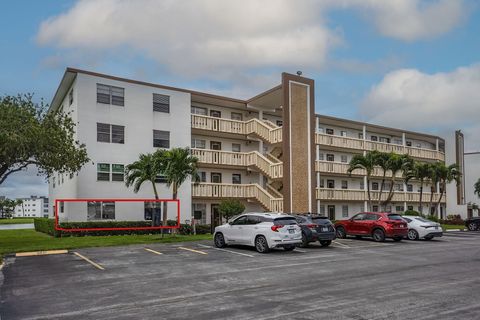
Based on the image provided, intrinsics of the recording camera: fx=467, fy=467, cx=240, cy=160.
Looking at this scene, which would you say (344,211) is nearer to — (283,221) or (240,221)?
(240,221)

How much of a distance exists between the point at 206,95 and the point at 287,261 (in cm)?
1927

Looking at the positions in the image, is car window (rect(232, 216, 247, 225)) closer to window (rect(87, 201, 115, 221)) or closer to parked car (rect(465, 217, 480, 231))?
window (rect(87, 201, 115, 221))

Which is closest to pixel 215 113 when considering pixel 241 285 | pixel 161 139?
pixel 161 139

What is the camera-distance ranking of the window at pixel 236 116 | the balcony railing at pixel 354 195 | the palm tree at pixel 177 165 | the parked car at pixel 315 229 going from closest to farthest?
the parked car at pixel 315 229
the palm tree at pixel 177 165
the window at pixel 236 116
the balcony railing at pixel 354 195

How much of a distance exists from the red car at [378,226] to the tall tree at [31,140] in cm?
1484

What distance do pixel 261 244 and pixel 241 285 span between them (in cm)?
719

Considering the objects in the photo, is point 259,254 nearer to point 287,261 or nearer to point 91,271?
point 287,261

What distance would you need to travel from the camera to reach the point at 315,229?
2128cm

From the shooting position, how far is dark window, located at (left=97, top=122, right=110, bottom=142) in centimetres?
2881

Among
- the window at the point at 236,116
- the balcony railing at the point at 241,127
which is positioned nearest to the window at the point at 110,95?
the balcony railing at the point at 241,127

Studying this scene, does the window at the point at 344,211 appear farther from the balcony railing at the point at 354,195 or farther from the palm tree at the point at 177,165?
the palm tree at the point at 177,165

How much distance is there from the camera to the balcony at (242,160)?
107 ft

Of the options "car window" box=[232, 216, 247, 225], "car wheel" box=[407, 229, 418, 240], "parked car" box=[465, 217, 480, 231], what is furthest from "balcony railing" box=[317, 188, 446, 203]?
"car window" box=[232, 216, 247, 225]

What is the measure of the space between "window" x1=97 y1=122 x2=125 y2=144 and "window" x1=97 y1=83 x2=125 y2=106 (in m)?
1.49
